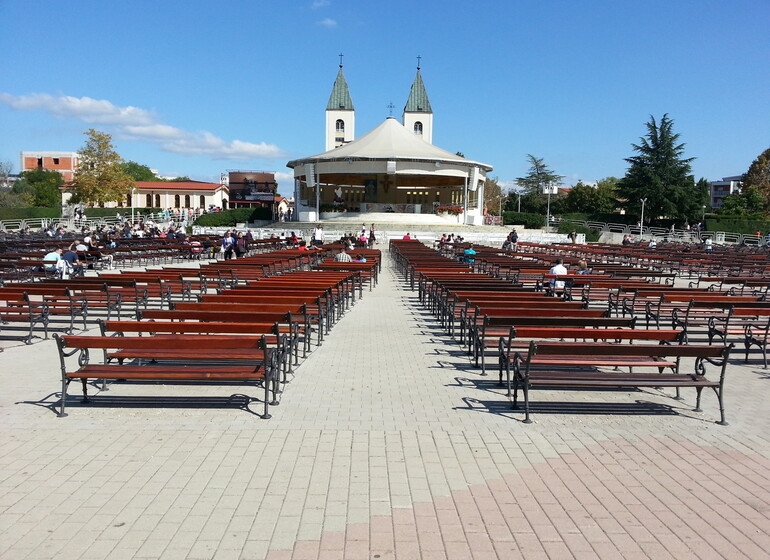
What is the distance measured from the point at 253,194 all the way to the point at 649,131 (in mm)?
47257

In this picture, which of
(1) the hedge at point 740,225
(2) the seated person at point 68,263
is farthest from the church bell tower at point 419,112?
(2) the seated person at point 68,263

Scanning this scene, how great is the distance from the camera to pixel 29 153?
108438 mm

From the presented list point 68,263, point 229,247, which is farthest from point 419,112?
point 68,263

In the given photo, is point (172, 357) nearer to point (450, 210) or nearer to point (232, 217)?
point (450, 210)

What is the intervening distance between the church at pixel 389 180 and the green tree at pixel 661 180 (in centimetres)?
1930

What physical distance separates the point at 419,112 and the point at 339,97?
13.4 metres

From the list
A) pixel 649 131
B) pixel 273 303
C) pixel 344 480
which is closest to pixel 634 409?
pixel 344 480

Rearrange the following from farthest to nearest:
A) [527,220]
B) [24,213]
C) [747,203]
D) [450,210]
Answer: [747,203]
[527,220]
[450,210]
[24,213]

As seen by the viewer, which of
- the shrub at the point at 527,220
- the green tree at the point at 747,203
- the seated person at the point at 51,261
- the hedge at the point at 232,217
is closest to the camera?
the seated person at the point at 51,261

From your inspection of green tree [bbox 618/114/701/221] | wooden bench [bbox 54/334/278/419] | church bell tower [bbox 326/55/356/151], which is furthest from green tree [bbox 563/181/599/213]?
wooden bench [bbox 54/334/278/419]

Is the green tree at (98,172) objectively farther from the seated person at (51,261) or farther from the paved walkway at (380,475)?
the paved walkway at (380,475)

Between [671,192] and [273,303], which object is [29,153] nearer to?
[671,192]

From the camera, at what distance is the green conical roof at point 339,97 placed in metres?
97.4

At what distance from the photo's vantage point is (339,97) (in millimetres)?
97812
